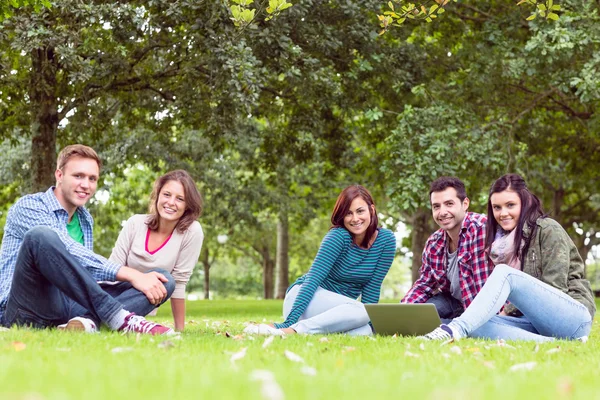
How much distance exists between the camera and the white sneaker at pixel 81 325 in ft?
17.4

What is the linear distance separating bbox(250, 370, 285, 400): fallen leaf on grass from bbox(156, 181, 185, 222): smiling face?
3276 millimetres

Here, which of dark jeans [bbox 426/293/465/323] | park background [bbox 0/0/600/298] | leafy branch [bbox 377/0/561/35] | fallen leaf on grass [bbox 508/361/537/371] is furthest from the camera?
park background [bbox 0/0/600/298]

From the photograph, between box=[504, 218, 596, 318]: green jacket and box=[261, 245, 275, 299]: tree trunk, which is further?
box=[261, 245, 275, 299]: tree trunk

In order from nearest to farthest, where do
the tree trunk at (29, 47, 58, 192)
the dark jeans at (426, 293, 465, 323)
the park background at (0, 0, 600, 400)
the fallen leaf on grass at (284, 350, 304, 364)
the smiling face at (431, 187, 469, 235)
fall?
the fallen leaf on grass at (284, 350, 304, 364) → the park background at (0, 0, 600, 400) → the smiling face at (431, 187, 469, 235) → the dark jeans at (426, 293, 465, 323) → the tree trunk at (29, 47, 58, 192)

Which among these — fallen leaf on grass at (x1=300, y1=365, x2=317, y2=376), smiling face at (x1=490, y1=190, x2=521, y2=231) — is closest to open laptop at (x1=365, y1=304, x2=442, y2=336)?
smiling face at (x1=490, y1=190, x2=521, y2=231)

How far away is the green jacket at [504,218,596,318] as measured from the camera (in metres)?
5.77

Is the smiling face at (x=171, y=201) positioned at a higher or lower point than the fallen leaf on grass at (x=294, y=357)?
higher

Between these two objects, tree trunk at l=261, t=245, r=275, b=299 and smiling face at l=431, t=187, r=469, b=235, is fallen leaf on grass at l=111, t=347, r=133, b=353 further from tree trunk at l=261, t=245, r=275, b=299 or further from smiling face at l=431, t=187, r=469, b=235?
tree trunk at l=261, t=245, r=275, b=299

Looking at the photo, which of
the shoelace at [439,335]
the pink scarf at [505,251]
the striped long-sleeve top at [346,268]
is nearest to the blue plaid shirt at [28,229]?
the striped long-sleeve top at [346,268]

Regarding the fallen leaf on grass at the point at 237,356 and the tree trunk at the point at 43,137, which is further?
the tree trunk at the point at 43,137

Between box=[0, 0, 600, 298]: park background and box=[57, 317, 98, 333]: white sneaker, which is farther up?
box=[0, 0, 600, 298]: park background

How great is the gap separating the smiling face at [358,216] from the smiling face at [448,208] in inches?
23.9

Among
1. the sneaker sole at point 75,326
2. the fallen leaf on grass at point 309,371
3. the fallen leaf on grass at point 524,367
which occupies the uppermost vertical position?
the fallen leaf on grass at point 309,371

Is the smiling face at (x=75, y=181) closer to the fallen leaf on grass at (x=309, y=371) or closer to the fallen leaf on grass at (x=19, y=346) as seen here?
the fallen leaf on grass at (x=19, y=346)
